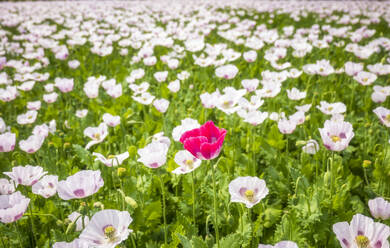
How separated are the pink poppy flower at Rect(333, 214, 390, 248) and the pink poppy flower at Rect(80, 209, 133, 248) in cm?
83

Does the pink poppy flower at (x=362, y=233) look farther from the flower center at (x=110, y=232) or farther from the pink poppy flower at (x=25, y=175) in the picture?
the pink poppy flower at (x=25, y=175)

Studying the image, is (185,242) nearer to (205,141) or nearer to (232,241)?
(232,241)

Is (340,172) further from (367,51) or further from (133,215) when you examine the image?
(367,51)

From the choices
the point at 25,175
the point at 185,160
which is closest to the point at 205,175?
the point at 185,160

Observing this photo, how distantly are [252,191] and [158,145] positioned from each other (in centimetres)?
57

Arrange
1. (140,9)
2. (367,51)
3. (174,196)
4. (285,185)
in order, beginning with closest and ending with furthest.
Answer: (285,185)
(174,196)
(367,51)
(140,9)

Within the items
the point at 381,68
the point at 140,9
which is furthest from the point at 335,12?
the point at 381,68

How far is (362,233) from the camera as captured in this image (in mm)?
1208

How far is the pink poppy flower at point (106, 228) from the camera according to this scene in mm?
1204

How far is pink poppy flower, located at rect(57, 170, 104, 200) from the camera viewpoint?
141cm

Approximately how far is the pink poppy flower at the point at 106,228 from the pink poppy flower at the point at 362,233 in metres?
0.83

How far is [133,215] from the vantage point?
1.72 meters

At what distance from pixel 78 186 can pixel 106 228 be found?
293 mm

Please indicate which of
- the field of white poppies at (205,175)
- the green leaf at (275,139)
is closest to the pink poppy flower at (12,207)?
the field of white poppies at (205,175)
